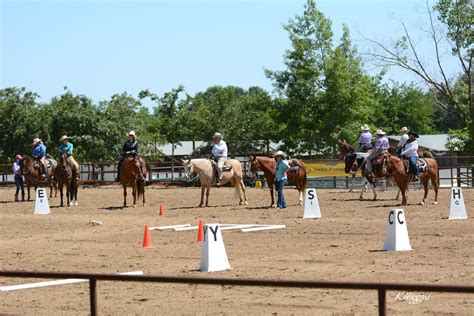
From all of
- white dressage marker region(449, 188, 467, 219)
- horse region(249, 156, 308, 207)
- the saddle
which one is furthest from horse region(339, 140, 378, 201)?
white dressage marker region(449, 188, 467, 219)

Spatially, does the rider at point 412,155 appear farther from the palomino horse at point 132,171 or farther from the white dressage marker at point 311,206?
the palomino horse at point 132,171

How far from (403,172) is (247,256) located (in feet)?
42.2

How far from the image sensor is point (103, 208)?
31047 mm

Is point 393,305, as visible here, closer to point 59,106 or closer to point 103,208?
point 103,208

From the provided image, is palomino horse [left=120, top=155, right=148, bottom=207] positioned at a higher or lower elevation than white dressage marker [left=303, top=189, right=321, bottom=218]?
higher

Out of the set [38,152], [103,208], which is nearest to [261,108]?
[38,152]

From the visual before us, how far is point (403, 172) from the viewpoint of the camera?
28.5 m

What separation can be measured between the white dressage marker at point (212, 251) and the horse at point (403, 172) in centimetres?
1447

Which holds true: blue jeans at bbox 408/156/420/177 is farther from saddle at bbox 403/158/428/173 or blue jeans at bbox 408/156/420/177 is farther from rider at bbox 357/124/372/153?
rider at bbox 357/124/372/153

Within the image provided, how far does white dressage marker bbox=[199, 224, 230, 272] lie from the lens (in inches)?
567

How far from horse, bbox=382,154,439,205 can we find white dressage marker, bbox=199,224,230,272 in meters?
14.5

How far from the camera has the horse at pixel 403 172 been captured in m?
28.5

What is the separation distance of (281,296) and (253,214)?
14.3 metres

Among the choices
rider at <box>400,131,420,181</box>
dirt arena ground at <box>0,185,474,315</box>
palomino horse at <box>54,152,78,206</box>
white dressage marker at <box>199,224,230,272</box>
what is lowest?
dirt arena ground at <box>0,185,474,315</box>
